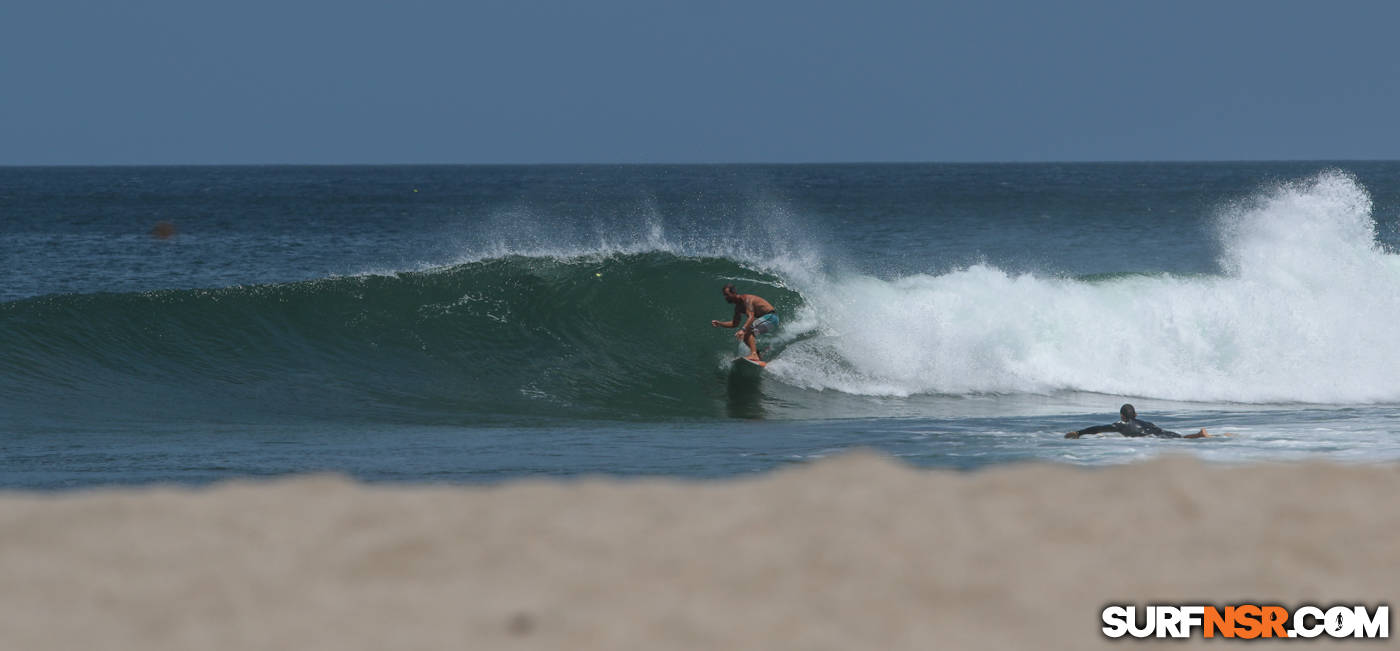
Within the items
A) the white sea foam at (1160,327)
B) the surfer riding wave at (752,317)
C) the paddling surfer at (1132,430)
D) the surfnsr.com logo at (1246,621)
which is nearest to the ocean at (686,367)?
the white sea foam at (1160,327)

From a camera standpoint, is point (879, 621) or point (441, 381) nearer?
point (879, 621)

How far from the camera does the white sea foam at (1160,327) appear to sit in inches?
600

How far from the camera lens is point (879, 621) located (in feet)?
12.2

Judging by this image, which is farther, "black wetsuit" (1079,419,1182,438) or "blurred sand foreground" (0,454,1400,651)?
"black wetsuit" (1079,419,1182,438)

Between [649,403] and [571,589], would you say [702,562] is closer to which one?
[571,589]

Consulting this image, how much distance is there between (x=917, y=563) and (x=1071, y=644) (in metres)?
0.70

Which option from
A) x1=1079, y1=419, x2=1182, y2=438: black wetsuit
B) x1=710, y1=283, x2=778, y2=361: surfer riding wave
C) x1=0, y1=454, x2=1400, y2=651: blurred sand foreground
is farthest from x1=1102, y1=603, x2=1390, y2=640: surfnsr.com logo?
x1=710, y1=283, x2=778, y2=361: surfer riding wave

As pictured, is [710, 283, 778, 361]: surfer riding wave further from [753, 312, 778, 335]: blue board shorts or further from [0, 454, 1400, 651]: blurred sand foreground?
[0, 454, 1400, 651]: blurred sand foreground

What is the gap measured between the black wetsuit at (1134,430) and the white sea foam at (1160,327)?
13.9ft

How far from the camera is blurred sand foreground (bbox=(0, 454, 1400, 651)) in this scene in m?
3.68

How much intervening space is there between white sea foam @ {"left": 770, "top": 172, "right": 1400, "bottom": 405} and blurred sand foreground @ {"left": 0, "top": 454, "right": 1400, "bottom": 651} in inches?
384

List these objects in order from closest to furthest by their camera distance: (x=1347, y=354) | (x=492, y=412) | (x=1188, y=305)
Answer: (x=492, y=412) < (x=1347, y=354) < (x=1188, y=305)

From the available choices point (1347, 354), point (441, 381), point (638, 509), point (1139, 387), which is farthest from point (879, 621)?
point (1347, 354)

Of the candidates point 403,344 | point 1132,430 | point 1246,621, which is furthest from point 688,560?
point 403,344
